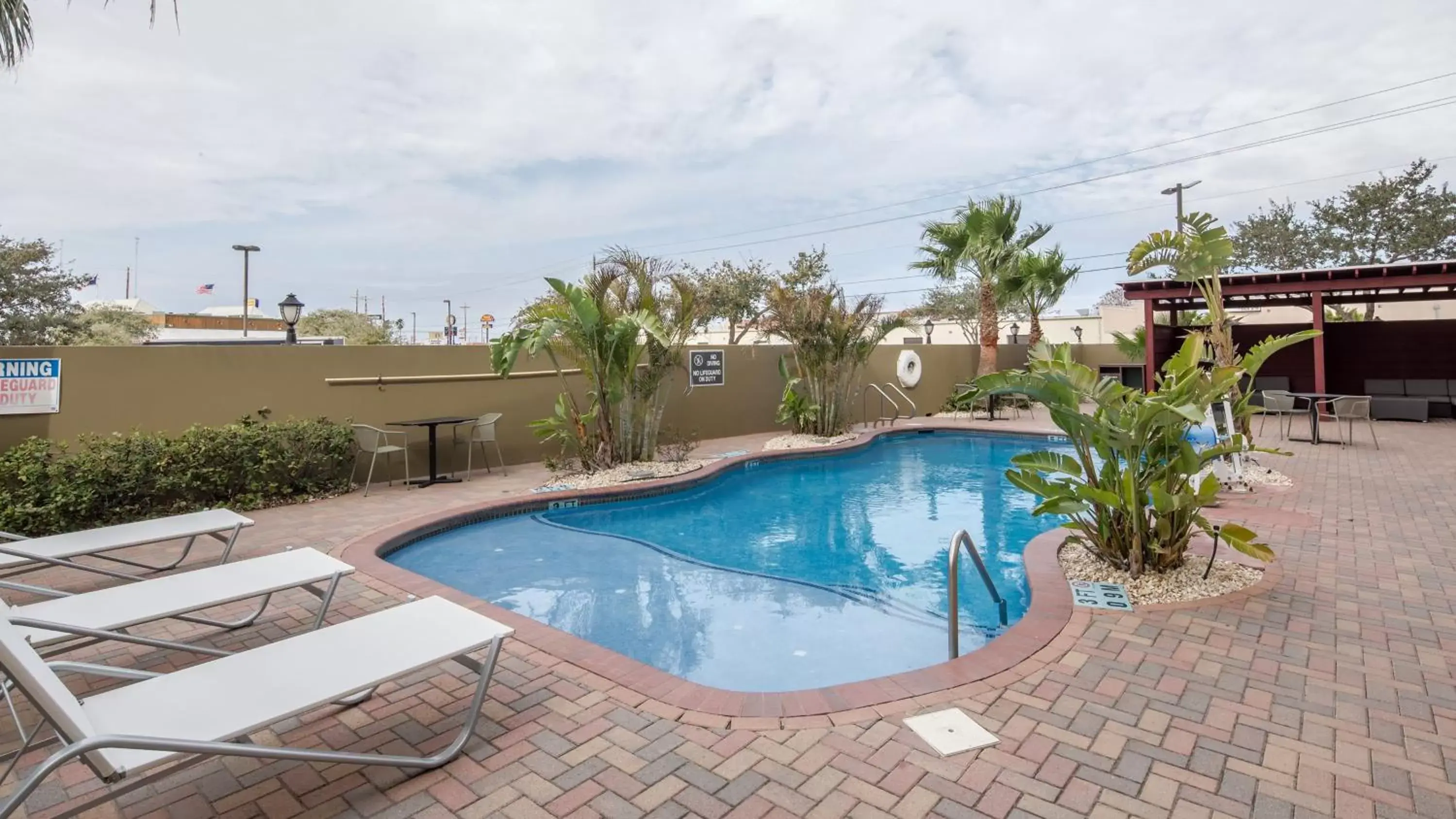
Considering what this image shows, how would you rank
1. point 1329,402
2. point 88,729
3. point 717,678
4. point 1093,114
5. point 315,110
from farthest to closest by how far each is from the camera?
point 1093,114 < point 1329,402 < point 315,110 < point 717,678 < point 88,729

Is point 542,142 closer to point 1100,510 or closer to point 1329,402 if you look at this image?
point 1100,510

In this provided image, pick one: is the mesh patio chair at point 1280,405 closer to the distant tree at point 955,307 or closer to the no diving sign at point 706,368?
the no diving sign at point 706,368

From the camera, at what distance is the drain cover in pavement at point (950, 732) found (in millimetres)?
2473

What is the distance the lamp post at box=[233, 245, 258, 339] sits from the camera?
2155 cm

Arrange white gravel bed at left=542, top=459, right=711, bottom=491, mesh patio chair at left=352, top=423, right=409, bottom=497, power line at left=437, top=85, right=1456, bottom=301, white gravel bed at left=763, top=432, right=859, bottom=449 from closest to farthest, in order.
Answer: mesh patio chair at left=352, top=423, right=409, bottom=497 → white gravel bed at left=542, top=459, right=711, bottom=491 → white gravel bed at left=763, top=432, right=859, bottom=449 → power line at left=437, top=85, right=1456, bottom=301

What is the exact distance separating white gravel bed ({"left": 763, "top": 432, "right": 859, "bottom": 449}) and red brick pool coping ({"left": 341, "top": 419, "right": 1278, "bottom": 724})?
→ 614 centimetres

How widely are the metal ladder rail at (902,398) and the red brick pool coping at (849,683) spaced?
1053cm

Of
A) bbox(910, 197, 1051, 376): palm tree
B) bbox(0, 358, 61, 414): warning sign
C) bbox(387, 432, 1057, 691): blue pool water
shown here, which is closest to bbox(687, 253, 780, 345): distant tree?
bbox(910, 197, 1051, 376): palm tree

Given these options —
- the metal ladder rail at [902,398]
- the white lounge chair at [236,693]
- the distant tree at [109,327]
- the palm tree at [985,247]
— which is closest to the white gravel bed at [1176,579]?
the white lounge chair at [236,693]

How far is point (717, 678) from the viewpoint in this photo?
3.79 metres

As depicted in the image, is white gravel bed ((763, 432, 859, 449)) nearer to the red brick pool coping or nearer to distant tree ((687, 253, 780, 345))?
the red brick pool coping

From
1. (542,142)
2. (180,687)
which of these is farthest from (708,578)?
(542,142)

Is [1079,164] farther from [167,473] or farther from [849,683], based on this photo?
[167,473]

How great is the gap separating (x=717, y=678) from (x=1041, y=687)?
1.68m
